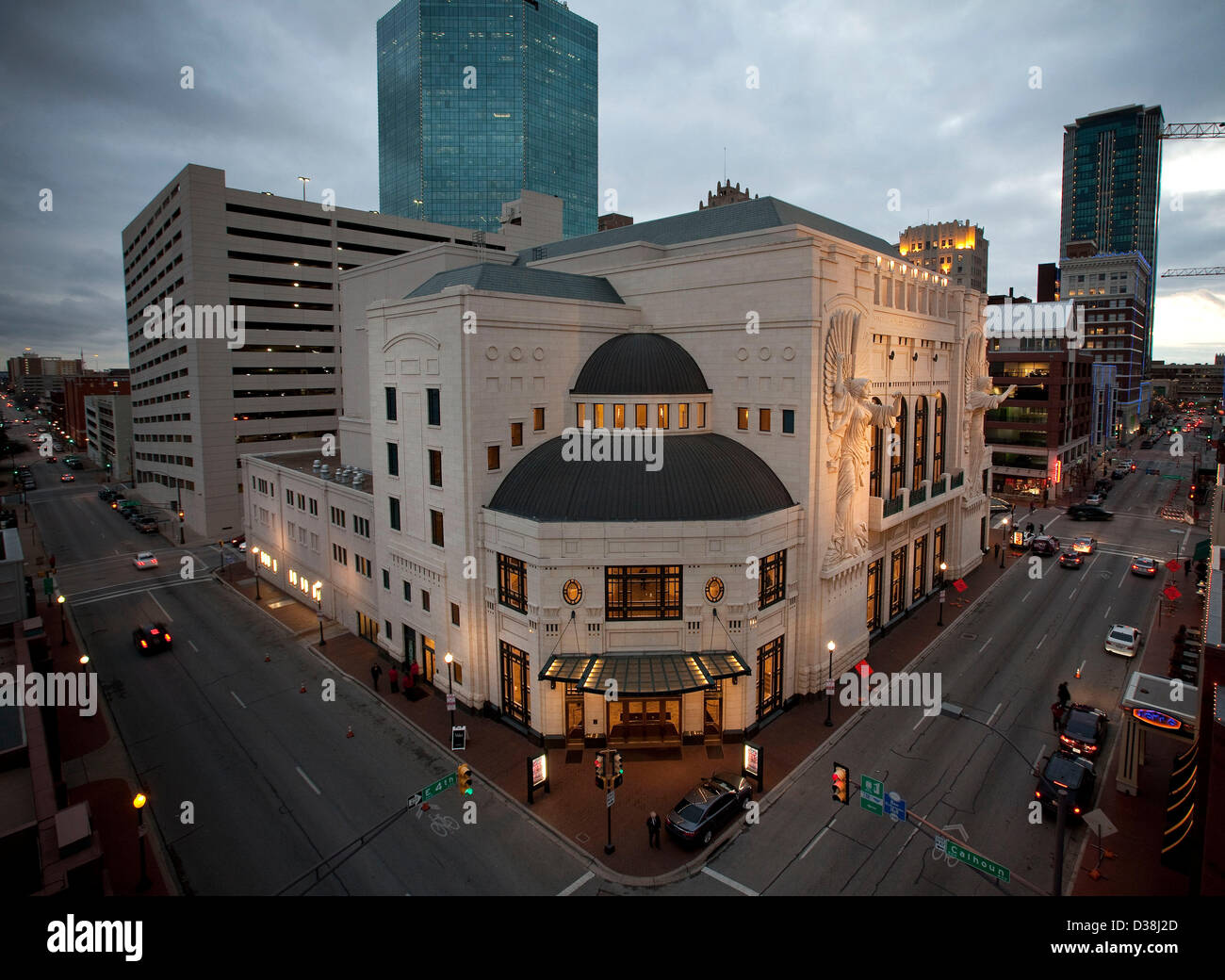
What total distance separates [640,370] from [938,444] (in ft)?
84.1

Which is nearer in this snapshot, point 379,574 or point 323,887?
point 323,887

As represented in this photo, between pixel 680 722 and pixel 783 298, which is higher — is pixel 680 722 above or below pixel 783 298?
below

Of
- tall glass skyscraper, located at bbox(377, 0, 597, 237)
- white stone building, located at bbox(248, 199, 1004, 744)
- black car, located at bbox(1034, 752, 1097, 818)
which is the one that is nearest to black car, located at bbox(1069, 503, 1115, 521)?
white stone building, located at bbox(248, 199, 1004, 744)

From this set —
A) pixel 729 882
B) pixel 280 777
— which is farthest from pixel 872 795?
pixel 280 777

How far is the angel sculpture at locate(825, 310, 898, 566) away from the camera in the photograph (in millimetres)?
32094

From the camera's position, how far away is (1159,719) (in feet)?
76.9

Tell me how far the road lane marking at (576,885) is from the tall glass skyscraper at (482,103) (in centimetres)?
13869

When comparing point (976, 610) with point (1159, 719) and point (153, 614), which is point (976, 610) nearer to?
point (1159, 719)

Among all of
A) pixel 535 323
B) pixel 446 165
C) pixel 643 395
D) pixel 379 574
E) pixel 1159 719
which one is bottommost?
pixel 1159 719

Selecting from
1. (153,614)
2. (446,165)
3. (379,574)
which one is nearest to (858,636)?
(379,574)

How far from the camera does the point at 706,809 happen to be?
22734 millimetres

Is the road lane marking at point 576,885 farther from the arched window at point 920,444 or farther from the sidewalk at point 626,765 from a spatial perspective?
the arched window at point 920,444

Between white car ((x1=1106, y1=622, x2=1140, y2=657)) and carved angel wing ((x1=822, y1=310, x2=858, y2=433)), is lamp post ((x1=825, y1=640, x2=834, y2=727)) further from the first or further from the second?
white car ((x1=1106, y1=622, x2=1140, y2=657))

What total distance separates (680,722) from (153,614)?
1554 inches
